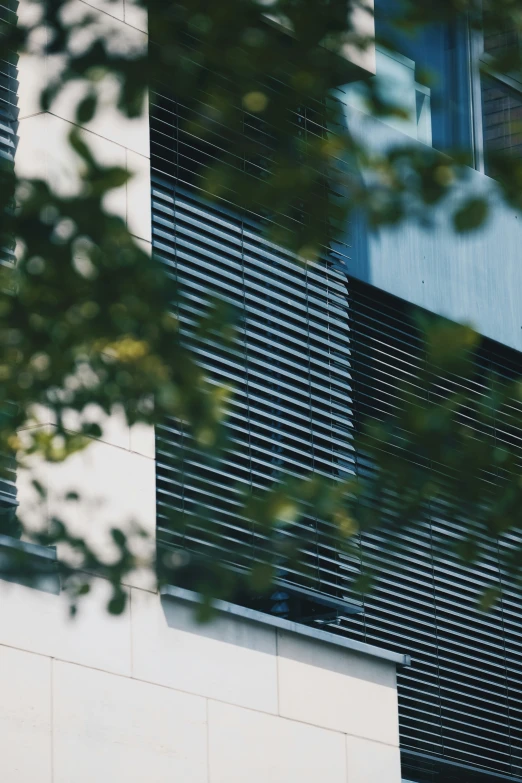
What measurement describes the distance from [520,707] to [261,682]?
402 cm

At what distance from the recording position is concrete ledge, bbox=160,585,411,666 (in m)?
9.24

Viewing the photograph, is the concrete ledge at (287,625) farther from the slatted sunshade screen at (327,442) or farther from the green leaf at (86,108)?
the green leaf at (86,108)

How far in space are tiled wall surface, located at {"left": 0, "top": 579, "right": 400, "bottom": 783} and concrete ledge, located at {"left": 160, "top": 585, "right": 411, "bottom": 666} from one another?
60 mm

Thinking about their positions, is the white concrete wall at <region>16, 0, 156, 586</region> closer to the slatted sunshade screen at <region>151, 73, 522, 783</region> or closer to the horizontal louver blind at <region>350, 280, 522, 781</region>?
the slatted sunshade screen at <region>151, 73, 522, 783</region>

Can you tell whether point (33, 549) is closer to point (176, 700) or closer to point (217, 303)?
point (176, 700)

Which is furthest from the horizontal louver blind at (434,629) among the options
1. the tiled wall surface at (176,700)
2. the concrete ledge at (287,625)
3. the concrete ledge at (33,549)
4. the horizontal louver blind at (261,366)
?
the concrete ledge at (33,549)

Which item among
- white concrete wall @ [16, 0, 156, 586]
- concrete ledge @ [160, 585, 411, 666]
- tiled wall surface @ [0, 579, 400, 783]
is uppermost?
white concrete wall @ [16, 0, 156, 586]

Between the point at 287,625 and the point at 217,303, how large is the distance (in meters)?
5.89

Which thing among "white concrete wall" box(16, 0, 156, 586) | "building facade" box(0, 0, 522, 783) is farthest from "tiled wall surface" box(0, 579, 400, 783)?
"white concrete wall" box(16, 0, 156, 586)

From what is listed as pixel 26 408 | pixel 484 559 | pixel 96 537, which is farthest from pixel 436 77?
pixel 484 559

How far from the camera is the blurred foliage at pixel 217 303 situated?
427 centimetres

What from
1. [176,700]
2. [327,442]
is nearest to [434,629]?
[327,442]

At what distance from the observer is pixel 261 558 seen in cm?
Result: 702

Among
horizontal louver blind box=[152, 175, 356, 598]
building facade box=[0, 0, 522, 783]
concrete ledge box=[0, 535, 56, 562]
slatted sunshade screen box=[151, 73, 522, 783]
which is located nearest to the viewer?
concrete ledge box=[0, 535, 56, 562]
